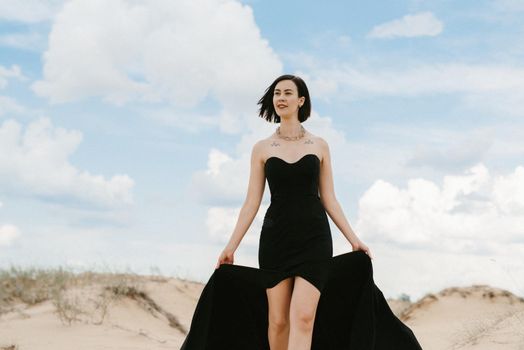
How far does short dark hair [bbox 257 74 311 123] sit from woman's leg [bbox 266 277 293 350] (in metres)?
1.46

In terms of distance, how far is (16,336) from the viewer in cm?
1010

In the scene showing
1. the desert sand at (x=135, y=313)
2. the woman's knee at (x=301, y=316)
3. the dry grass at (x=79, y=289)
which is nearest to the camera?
the woman's knee at (x=301, y=316)

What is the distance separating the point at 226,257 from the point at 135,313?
8.34 m

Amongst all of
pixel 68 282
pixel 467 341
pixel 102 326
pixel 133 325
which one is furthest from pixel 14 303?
pixel 467 341

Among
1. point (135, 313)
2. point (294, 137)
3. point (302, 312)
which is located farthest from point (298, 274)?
point (135, 313)

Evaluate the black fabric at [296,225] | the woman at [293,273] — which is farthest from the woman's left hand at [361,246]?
the black fabric at [296,225]

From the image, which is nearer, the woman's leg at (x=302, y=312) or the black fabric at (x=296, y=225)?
the woman's leg at (x=302, y=312)

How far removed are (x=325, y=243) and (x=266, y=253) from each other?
0.48 m

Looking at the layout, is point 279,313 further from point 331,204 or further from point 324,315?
point 331,204

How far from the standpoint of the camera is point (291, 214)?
5.36 metres

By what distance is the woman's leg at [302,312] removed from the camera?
518cm

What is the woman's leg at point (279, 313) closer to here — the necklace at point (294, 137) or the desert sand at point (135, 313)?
the necklace at point (294, 137)

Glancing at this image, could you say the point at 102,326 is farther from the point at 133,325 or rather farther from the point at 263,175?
the point at 263,175

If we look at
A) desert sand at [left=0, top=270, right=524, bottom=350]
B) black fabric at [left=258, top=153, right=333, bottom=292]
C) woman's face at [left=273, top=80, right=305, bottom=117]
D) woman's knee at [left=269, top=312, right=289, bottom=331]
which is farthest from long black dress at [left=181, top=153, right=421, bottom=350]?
desert sand at [left=0, top=270, right=524, bottom=350]
